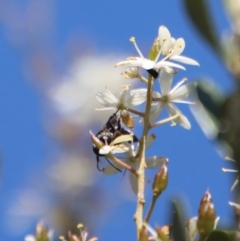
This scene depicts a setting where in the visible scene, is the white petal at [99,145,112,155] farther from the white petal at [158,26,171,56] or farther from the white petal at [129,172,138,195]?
the white petal at [158,26,171,56]

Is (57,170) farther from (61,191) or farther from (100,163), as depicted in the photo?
(100,163)

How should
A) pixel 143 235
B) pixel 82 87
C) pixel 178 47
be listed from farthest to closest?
pixel 82 87 → pixel 178 47 → pixel 143 235

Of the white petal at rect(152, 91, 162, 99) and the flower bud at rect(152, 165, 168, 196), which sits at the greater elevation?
the white petal at rect(152, 91, 162, 99)

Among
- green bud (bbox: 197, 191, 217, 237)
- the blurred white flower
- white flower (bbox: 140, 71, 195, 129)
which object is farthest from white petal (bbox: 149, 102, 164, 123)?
the blurred white flower

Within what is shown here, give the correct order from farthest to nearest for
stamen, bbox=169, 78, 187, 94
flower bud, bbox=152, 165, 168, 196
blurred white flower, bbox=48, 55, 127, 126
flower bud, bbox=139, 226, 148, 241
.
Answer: blurred white flower, bbox=48, 55, 127, 126 → stamen, bbox=169, 78, 187, 94 → flower bud, bbox=152, 165, 168, 196 → flower bud, bbox=139, 226, 148, 241

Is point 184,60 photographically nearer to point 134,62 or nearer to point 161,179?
point 134,62

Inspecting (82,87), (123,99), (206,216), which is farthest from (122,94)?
(82,87)
